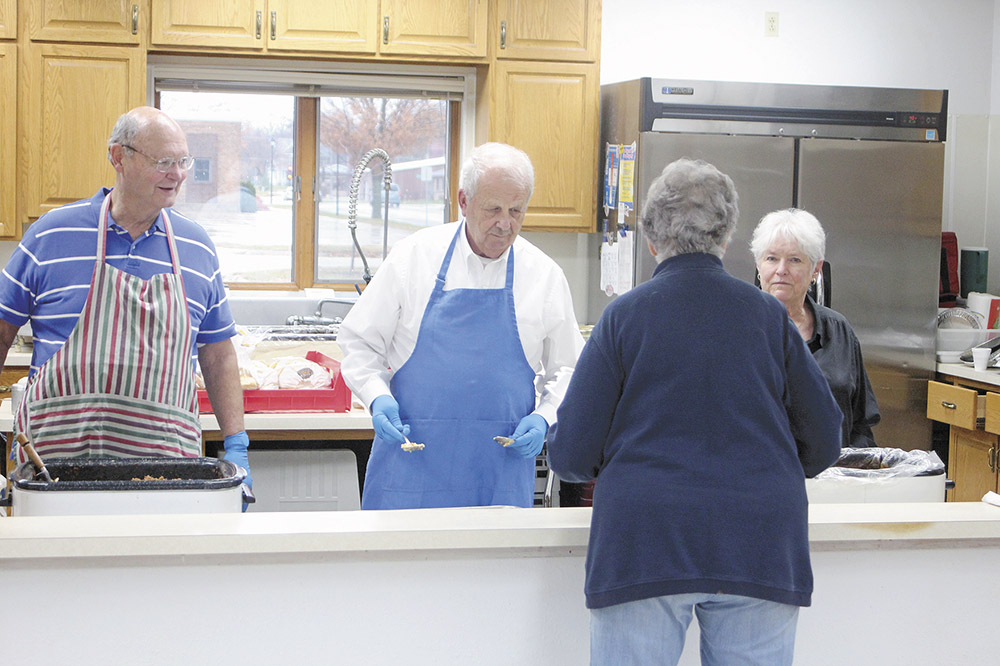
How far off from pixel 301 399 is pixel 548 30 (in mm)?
1978

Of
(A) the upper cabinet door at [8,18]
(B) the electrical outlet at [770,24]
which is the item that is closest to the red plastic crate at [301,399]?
(A) the upper cabinet door at [8,18]

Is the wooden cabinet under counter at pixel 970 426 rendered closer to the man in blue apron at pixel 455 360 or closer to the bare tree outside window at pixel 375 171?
the bare tree outside window at pixel 375 171

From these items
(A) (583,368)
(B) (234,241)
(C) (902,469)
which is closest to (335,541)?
(A) (583,368)

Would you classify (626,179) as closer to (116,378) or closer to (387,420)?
(387,420)

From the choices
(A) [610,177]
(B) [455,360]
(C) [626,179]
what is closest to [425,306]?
(B) [455,360]

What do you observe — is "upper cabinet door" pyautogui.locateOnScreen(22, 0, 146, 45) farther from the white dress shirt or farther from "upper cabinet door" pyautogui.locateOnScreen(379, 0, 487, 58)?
the white dress shirt

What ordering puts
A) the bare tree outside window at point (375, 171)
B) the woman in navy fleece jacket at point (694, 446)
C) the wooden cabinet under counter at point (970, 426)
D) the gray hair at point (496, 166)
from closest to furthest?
the woman in navy fleece jacket at point (694, 446), the gray hair at point (496, 166), the wooden cabinet under counter at point (970, 426), the bare tree outside window at point (375, 171)

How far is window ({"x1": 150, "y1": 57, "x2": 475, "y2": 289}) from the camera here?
420cm

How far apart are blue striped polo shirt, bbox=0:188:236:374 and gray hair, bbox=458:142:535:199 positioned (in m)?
0.57

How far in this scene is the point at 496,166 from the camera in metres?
1.98

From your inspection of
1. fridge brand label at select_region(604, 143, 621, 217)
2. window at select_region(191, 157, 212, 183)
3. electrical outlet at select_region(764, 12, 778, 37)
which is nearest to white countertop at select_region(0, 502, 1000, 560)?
fridge brand label at select_region(604, 143, 621, 217)

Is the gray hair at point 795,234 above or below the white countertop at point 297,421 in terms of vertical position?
above

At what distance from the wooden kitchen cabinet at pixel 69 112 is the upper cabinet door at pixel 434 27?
919mm

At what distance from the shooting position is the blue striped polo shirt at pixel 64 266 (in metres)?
1.92
